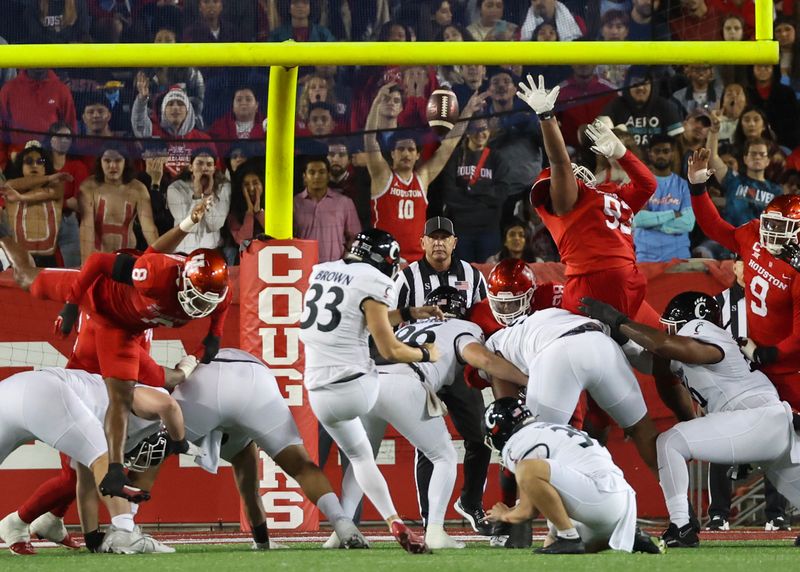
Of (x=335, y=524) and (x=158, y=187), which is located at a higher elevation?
(x=158, y=187)

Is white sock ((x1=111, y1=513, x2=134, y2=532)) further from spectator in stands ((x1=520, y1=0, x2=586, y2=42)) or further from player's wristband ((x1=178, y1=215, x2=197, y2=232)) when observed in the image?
spectator in stands ((x1=520, y1=0, x2=586, y2=42))

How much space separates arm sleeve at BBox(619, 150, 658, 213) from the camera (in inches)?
267

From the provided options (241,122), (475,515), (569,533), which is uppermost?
(241,122)

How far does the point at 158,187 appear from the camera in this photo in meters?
7.80

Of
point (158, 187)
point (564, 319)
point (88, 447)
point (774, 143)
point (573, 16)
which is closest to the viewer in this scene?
point (88, 447)

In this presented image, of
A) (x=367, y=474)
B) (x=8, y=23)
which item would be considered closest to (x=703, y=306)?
(x=367, y=474)

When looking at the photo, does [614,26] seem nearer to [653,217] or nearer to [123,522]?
[653,217]

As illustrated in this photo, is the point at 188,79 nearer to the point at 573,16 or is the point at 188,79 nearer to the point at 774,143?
the point at 573,16

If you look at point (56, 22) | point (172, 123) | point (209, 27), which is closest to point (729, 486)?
point (172, 123)

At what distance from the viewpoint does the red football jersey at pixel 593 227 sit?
6.65 m

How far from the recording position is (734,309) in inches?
313

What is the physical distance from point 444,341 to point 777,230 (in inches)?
66.5

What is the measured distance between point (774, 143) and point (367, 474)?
4.06m

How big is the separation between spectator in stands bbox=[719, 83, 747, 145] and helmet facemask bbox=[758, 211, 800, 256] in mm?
1729
